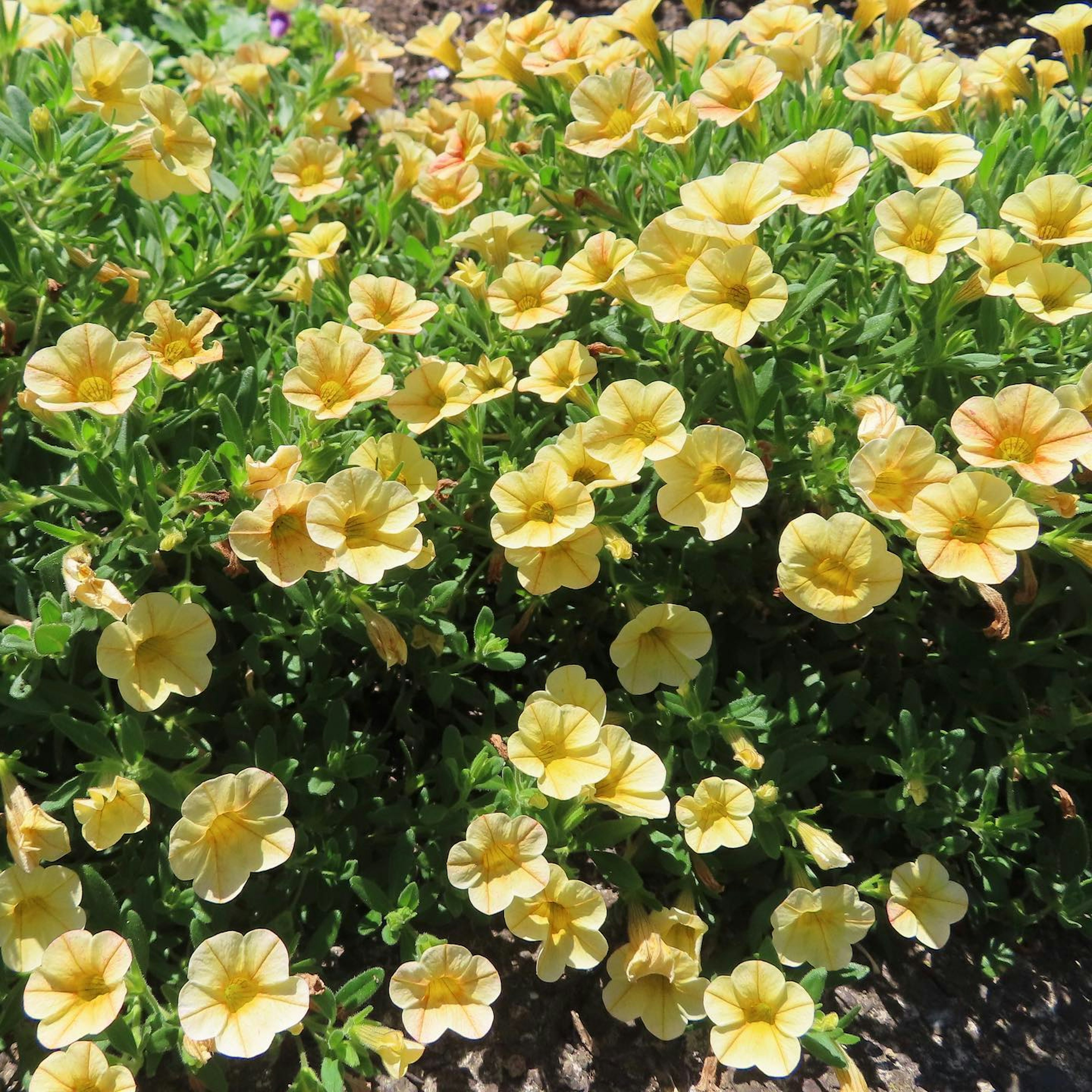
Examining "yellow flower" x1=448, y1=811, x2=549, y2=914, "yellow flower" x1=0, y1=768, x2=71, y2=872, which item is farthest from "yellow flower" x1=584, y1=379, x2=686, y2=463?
"yellow flower" x1=0, y1=768, x2=71, y2=872

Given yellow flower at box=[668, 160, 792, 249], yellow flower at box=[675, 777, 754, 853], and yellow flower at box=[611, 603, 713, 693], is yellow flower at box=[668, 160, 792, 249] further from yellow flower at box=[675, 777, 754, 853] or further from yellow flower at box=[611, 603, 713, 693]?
yellow flower at box=[675, 777, 754, 853]

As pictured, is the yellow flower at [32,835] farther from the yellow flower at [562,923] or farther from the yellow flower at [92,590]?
the yellow flower at [562,923]

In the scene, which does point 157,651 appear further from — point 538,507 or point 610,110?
point 610,110

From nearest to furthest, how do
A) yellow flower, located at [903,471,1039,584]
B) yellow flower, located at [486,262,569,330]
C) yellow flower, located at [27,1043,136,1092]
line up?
yellow flower, located at [27,1043,136,1092] < yellow flower, located at [903,471,1039,584] < yellow flower, located at [486,262,569,330]

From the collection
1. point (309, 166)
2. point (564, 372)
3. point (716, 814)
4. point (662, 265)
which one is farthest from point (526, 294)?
point (716, 814)

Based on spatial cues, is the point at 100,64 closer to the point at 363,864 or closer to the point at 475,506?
the point at 475,506

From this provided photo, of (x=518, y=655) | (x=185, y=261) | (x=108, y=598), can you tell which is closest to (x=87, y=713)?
(x=108, y=598)
